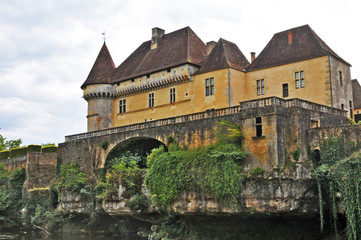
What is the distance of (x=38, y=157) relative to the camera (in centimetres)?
4703

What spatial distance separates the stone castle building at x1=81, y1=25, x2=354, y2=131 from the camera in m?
34.5

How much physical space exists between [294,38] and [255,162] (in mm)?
13728

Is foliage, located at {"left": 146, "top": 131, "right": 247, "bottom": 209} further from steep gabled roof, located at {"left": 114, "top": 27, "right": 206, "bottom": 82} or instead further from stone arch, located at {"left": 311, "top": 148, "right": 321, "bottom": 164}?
steep gabled roof, located at {"left": 114, "top": 27, "right": 206, "bottom": 82}

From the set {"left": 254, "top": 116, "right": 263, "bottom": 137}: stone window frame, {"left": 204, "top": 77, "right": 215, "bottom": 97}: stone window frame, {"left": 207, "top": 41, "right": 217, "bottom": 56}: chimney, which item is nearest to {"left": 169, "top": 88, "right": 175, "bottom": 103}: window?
{"left": 204, "top": 77, "right": 215, "bottom": 97}: stone window frame

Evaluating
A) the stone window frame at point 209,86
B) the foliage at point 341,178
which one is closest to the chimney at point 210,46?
the stone window frame at point 209,86

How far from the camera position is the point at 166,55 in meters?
44.3

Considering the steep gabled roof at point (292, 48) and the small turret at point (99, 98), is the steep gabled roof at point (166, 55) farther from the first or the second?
the steep gabled roof at point (292, 48)

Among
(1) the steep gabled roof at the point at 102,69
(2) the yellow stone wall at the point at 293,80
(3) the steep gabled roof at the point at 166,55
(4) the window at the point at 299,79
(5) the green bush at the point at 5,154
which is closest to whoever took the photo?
(2) the yellow stone wall at the point at 293,80

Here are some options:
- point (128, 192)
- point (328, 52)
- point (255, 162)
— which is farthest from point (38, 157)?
point (328, 52)

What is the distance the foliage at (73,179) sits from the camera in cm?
4019

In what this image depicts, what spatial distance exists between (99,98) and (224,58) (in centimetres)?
1494

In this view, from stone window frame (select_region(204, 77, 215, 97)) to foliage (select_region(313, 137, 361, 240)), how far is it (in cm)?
1302

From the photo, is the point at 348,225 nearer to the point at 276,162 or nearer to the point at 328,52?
the point at 276,162

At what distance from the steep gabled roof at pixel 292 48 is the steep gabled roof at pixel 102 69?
1625 cm
